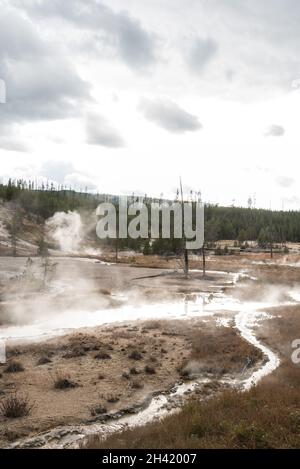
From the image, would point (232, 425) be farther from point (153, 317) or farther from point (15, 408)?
point (153, 317)

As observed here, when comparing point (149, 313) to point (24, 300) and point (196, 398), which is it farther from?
point (196, 398)

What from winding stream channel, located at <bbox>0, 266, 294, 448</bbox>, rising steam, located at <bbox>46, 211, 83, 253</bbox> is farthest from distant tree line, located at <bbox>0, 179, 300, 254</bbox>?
winding stream channel, located at <bbox>0, 266, 294, 448</bbox>

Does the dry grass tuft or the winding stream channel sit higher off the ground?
the dry grass tuft

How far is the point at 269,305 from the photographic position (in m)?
42.3

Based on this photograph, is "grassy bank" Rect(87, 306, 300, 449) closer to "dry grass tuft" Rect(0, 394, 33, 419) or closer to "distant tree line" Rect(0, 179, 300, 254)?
"dry grass tuft" Rect(0, 394, 33, 419)

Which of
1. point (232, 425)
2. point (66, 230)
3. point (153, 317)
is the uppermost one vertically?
point (66, 230)

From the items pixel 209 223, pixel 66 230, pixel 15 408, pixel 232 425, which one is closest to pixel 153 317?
pixel 15 408

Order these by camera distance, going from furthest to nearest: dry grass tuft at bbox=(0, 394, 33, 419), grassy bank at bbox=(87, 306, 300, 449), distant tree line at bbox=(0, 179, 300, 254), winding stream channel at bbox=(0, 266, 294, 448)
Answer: distant tree line at bbox=(0, 179, 300, 254)
dry grass tuft at bbox=(0, 394, 33, 419)
winding stream channel at bbox=(0, 266, 294, 448)
grassy bank at bbox=(87, 306, 300, 449)

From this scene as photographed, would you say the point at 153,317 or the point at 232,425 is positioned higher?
the point at 232,425

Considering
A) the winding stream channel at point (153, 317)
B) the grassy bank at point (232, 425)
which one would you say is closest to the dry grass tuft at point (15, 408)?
the winding stream channel at point (153, 317)

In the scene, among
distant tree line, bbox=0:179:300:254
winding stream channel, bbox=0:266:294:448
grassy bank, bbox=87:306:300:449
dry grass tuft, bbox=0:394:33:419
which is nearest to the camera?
grassy bank, bbox=87:306:300:449

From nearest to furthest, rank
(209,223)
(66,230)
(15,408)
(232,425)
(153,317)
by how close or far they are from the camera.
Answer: (232,425) < (15,408) < (153,317) < (66,230) < (209,223)
